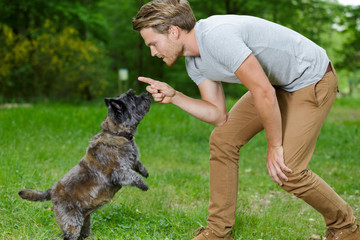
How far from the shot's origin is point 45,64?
14805 millimetres

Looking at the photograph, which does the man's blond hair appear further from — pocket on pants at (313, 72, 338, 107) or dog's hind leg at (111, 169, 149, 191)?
dog's hind leg at (111, 169, 149, 191)

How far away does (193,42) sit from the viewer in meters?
3.12

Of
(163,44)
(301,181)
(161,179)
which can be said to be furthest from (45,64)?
(301,181)

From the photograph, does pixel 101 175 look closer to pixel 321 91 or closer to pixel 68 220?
pixel 68 220

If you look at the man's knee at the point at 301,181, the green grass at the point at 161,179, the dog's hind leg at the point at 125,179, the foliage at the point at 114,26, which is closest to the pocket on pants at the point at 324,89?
the man's knee at the point at 301,181

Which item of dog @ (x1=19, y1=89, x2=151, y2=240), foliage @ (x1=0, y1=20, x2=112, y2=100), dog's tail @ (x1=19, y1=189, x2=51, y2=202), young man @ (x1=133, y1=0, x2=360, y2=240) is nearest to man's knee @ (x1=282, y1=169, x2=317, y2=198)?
young man @ (x1=133, y1=0, x2=360, y2=240)

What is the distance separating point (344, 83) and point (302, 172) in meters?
46.4

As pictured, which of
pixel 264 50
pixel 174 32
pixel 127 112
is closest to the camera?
pixel 264 50

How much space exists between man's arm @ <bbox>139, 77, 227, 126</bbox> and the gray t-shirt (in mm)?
346

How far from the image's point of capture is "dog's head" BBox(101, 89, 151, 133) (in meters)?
3.62

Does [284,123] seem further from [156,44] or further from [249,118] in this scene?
[156,44]

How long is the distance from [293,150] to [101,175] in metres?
1.67

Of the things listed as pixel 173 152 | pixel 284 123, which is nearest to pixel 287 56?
pixel 284 123

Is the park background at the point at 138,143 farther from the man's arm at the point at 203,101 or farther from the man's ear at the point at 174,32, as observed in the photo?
the man's ear at the point at 174,32
